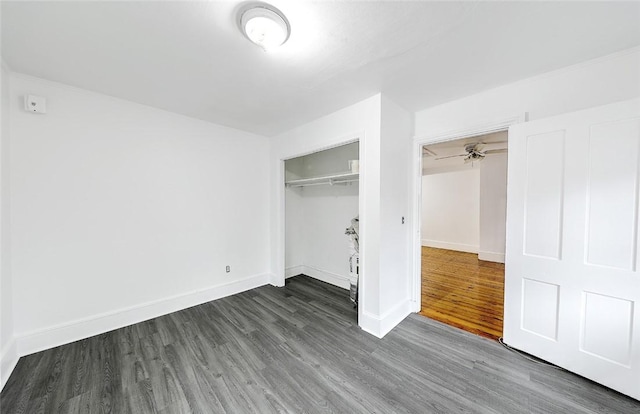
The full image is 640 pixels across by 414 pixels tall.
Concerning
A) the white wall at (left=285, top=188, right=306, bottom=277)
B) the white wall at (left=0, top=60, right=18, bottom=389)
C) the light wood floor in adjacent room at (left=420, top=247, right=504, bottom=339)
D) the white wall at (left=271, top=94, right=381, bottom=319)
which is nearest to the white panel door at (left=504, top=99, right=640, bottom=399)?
the light wood floor in adjacent room at (left=420, top=247, right=504, bottom=339)

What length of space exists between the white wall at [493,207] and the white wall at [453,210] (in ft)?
2.80

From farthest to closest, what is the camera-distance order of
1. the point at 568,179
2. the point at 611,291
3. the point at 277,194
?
the point at 277,194 → the point at 568,179 → the point at 611,291

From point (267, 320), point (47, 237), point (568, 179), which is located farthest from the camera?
point (267, 320)

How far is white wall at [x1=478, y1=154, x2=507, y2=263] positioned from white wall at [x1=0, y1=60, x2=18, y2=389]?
7.13 metres

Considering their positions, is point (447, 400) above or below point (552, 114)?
below

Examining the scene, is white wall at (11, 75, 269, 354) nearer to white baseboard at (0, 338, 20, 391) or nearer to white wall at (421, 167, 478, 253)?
white baseboard at (0, 338, 20, 391)

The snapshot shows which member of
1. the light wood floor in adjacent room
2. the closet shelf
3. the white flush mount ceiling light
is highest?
the white flush mount ceiling light

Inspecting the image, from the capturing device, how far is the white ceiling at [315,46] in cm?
130

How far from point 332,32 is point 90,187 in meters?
2.68

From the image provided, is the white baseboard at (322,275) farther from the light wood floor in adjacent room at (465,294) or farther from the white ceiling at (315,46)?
the white ceiling at (315,46)

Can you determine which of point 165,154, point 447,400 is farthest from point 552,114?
point 165,154

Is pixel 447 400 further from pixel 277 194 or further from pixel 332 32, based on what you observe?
pixel 277 194

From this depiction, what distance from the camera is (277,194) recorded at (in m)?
3.61

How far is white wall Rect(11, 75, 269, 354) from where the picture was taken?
2000 millimetres
